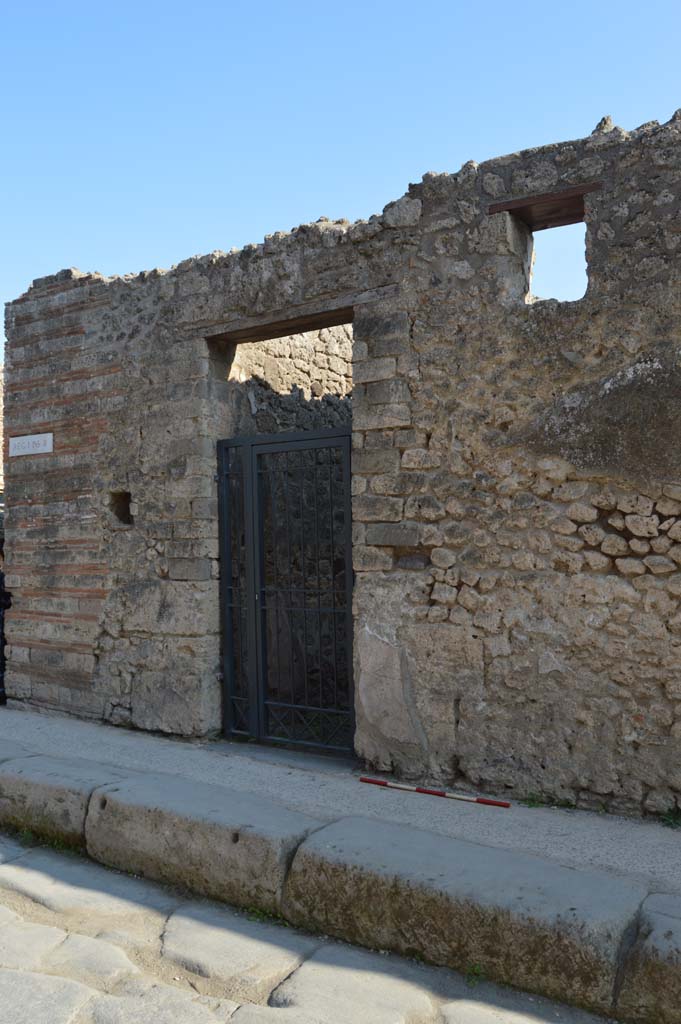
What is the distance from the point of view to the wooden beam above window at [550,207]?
3865mm

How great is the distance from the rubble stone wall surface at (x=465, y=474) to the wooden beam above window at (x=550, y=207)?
0.13 feet

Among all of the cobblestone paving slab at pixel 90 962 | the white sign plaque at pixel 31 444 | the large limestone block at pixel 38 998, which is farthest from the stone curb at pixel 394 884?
the white sign plaque at pixel 31 444

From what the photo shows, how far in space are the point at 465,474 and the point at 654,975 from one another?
90.4 inches

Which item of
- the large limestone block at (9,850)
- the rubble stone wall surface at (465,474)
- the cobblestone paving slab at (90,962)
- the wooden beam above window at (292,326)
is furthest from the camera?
the wooden beam above window at (292,326)

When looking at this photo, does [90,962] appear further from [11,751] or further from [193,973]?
[11,751]

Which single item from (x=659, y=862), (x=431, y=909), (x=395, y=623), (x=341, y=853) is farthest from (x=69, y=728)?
(x=659, y=862)

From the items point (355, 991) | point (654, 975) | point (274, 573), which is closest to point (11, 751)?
point (274, 573)

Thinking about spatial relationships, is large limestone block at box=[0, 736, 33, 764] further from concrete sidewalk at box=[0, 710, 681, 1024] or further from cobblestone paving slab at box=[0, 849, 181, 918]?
cobblestone paving slab at box=[0, 849, 181, 918]

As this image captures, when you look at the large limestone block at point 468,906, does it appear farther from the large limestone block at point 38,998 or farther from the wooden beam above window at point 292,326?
the wooden beam above window at point 292,326

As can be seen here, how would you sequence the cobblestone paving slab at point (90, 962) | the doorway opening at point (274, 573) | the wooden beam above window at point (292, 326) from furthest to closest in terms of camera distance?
the doorway opening at point (274, 573) < the wooden beam above window at point (292, 326) < the cobblestone paving slab at point (90, 962)

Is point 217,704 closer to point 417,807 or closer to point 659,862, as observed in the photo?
point 417,807

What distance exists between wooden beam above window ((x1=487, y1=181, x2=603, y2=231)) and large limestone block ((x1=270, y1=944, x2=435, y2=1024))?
3.24m

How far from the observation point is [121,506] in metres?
5.62

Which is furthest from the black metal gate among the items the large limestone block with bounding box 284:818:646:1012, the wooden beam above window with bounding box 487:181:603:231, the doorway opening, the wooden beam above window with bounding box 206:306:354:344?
the large limestone block with bounding box 284:818:646:1012
